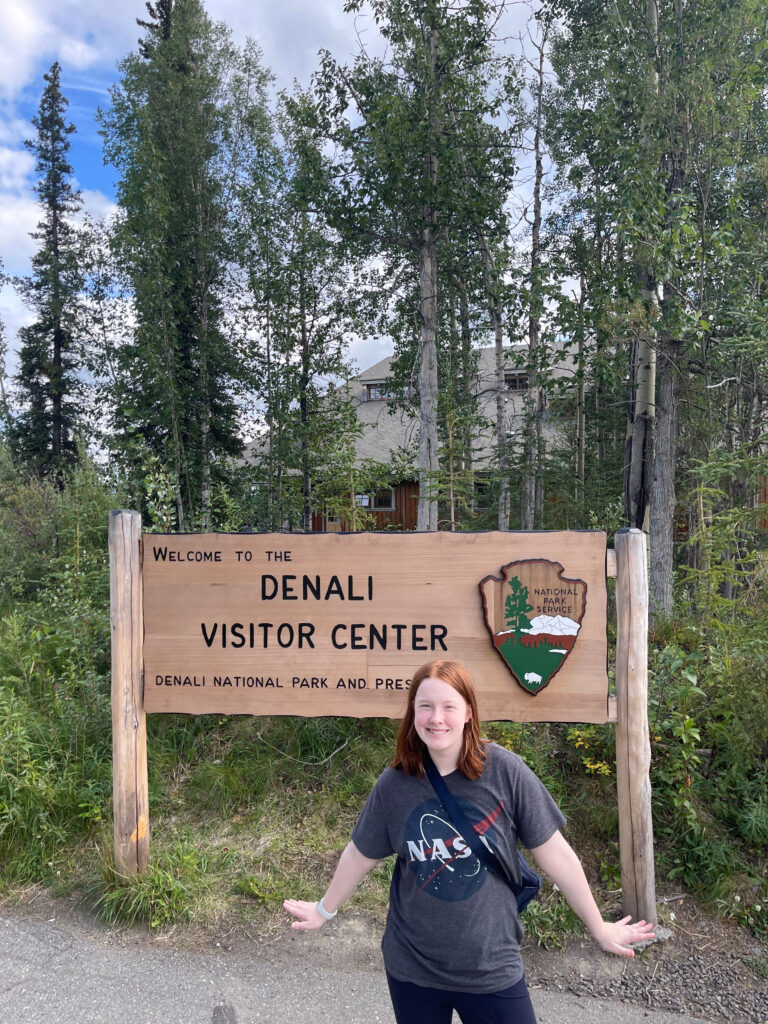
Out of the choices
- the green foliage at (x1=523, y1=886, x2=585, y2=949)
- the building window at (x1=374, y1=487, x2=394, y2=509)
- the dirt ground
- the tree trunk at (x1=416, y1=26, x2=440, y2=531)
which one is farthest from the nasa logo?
the building window at (x1=374, y1=487, x2=394, y2=509)

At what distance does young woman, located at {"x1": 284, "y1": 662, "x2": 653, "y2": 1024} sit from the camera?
186 centimetres

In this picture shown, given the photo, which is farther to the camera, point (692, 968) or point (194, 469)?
point (194, 469)

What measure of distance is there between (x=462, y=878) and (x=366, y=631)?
201 cm

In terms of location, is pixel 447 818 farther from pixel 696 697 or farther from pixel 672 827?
pixel 696 697

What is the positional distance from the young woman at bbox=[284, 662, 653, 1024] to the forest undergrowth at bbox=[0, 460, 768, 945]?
75.3 inches

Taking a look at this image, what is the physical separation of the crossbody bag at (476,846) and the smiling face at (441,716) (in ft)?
0.25

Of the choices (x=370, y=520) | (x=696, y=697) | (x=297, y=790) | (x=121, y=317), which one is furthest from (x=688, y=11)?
(x=121, y=317)

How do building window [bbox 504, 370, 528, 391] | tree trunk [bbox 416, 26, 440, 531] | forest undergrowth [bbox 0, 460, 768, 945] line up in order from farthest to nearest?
1. building window [bbox 504, 370, 528, 391]
2. tree trunk [bbox 416, 26, 440, 531]
3. forest undergrowth [bbox 0, 460, 768, 945]

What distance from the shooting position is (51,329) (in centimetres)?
2827

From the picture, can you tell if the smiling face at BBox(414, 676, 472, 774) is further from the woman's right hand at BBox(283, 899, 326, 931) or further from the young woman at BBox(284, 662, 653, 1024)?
the woman's right hand at BBox(283, 899, 326, 931)

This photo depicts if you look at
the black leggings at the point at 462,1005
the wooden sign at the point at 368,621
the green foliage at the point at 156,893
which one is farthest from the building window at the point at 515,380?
the black leggings at the point at 462,1005

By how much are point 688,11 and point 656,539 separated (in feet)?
21.8

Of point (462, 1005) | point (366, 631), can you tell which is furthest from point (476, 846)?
point (366, 631)

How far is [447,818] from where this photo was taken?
192 centimetres
